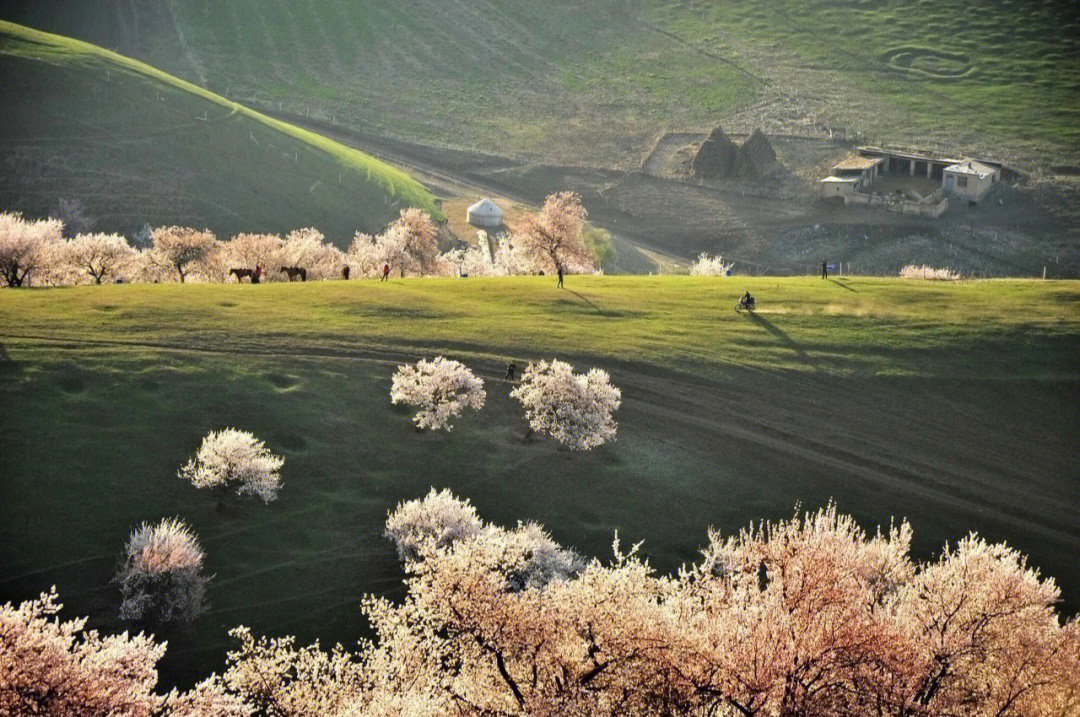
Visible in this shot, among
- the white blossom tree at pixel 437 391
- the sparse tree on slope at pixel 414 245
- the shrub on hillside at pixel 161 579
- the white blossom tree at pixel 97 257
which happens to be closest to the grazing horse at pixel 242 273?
the white blossom tree at pixel 97 257

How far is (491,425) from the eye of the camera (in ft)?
276

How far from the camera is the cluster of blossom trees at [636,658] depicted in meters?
46.3

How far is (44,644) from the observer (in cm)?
4419

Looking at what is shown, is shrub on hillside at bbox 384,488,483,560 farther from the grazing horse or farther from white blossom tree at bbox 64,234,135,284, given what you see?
white blossom tree at bbox 64,234,135,284

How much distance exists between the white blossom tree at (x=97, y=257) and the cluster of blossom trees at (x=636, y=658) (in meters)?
62.1

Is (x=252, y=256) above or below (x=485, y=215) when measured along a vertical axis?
below

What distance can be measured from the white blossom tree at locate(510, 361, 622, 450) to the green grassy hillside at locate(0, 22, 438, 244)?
262ft

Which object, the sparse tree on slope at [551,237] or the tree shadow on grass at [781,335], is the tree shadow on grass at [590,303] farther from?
the sparse tree on slope at [551,237]

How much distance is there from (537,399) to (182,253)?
166 feet

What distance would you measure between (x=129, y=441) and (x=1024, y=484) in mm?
60299

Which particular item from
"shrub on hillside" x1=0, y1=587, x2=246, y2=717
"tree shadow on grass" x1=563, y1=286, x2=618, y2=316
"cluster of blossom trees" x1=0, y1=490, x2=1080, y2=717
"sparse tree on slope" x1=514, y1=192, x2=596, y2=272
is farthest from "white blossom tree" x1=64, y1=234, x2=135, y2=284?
"shrub on hillside" x1=0, y1=587, x2=246, y2=717

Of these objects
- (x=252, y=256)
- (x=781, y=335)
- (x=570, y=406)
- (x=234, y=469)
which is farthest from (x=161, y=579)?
(x=252, y=256)

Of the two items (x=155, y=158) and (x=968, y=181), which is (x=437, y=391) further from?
(x=968, y=181)

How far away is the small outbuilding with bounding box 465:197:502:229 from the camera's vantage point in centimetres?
18238
